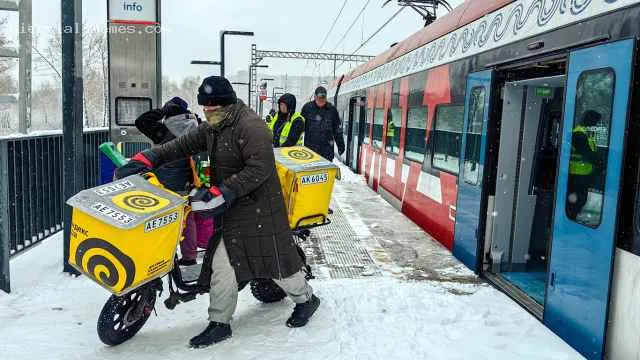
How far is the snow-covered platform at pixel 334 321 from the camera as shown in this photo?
3.66 meters

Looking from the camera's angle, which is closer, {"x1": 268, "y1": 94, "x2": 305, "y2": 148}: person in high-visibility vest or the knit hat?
the knit hat

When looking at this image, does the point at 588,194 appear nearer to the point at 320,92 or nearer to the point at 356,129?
the point at 320,92

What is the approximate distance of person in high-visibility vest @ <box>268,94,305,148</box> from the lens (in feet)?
21.8

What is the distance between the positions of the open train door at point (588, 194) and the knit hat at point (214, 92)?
91.6 inches

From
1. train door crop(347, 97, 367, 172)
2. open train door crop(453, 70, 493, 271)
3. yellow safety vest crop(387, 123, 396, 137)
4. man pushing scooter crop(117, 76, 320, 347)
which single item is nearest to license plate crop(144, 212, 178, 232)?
man pushing scooter crop(117, 76, 320, 347)

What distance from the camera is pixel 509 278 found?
5.34 metres

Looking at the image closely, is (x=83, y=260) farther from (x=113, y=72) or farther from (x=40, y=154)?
(x=113, y=72)

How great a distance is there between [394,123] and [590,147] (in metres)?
5.89

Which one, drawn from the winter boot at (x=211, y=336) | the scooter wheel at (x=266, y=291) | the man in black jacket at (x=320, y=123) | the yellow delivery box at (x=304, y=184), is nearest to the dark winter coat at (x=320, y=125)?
the man in black jacket at (x=320, y=123)

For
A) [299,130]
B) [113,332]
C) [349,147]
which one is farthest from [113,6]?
[349,147]

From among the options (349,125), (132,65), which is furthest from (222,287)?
(349,125)

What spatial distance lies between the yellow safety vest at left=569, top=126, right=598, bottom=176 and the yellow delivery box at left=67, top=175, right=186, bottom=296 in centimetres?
264

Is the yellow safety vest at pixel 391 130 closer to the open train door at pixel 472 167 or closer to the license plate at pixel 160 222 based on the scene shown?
the open train door at pixel 472 167

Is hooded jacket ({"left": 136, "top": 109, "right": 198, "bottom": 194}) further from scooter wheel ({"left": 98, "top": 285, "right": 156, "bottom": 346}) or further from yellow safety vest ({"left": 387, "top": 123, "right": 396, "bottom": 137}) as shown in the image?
yellow safety vest ({"left": 387, "top": 123, "right": 396, "bottom": 137})
